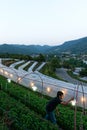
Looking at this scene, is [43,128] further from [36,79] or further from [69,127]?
[36,79]

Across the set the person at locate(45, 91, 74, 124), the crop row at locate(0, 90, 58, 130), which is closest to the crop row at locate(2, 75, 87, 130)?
the person at locate(45, 91, 74, 124)

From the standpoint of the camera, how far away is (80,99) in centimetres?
2514

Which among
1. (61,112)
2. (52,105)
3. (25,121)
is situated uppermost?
(52,105)

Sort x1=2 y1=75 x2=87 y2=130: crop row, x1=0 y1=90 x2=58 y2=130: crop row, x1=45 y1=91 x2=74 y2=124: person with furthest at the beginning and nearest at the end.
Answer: x1=2 y1=75 x2=87 y2=130: crop row → x1=0 y1=90 x2=58 y2=130: crop row → x1=45 y1=91 x2=74 y2=124: person

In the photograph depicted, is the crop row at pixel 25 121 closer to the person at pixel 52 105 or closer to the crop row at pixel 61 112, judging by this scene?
the person at pixel 52 105

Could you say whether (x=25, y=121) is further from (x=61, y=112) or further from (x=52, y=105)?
(x=61, y=112)

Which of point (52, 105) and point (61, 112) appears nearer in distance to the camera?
point (52, 105)

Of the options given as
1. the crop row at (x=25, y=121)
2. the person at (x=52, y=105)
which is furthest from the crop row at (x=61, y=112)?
the crop row at (x=25, y=121)

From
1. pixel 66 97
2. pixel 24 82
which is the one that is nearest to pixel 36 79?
pixel 24 82

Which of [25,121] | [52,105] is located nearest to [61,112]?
[25,121]

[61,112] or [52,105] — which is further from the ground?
[52,105]

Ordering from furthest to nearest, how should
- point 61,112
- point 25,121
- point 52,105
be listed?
point 61,112, point 25,121, point 52,105

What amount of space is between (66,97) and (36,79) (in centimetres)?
853

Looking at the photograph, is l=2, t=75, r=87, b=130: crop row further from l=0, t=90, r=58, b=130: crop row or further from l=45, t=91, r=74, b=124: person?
l=0, t=90, r=58, b=130: crop row
